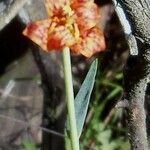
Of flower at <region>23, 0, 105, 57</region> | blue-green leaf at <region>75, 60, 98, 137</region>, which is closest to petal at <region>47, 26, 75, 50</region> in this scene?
flower at <region>23, 0, 105, 57</region>

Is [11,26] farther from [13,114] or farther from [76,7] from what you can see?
[76,7]

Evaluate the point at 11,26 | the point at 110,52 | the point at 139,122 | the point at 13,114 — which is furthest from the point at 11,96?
the point at 139,122

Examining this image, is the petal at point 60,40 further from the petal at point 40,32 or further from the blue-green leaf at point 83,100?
the blue-green leaf at point 83,100

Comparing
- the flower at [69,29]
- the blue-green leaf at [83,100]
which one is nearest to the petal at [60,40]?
the flower at [69,29]

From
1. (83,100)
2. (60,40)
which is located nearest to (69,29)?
(60,40)

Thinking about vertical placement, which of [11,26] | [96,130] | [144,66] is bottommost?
[96,130]

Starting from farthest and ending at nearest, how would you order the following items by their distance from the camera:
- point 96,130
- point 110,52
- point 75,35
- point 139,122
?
1. point 110,52
2. point 96,130
3. point 139,122
4. point 75,35
